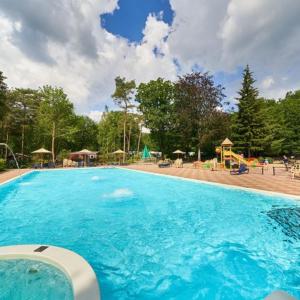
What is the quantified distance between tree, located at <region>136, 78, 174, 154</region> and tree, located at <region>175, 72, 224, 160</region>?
518 centimetres

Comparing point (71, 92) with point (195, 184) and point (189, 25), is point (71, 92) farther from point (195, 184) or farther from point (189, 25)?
point (195, 184)

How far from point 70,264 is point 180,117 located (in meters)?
29.5

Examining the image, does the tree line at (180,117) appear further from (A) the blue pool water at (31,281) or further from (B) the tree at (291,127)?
(A) the blue pool water at (31,281)

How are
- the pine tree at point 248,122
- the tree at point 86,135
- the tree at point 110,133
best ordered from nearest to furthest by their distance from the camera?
the pine tree at point 248,122, the tree at point 110,133, the tree at point 86,135

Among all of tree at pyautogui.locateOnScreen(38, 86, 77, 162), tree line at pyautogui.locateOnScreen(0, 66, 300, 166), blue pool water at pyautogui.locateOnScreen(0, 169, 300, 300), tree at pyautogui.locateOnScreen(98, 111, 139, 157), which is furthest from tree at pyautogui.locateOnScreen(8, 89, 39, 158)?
blue pool water at pyautogui.locateOnScreen(0, 169, 300, 300)

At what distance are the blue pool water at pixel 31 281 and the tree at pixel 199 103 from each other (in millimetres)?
27912

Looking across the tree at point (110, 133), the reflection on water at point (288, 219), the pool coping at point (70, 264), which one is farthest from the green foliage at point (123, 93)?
the pool coping at point (70, 264)

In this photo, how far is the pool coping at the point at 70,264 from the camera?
249 centimetres

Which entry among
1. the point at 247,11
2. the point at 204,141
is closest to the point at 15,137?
the point at 204,141

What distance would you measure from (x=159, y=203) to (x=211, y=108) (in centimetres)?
2369

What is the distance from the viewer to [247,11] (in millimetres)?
11742

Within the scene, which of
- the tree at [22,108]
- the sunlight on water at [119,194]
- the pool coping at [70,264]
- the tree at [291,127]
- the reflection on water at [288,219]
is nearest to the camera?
the pool coping at [70,264]

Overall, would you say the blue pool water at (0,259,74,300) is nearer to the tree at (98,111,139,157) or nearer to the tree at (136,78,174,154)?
the tree at (136,78,174,154)

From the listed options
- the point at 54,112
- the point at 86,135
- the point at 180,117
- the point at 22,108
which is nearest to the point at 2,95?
the point at 54,112
